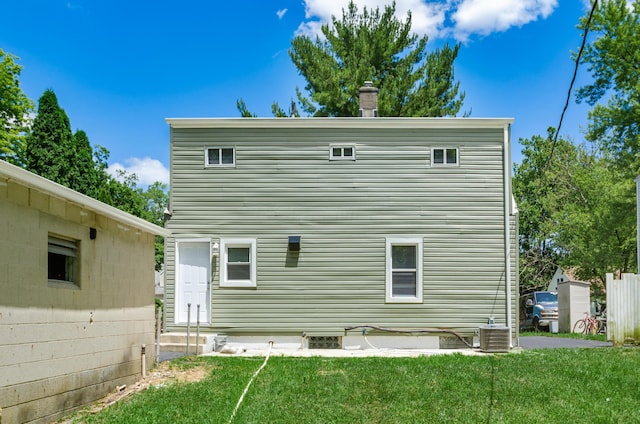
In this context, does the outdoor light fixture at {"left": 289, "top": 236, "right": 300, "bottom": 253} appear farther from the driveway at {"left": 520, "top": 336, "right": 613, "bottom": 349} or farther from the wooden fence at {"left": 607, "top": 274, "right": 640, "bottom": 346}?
the wooden fence at {"left": 607, "top": 274, "right": 640, "bottom": 346}

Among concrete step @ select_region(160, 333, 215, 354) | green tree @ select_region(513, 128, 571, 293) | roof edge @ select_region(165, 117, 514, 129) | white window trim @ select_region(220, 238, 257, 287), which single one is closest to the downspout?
roof edge @ select_region(165, 117, 514, 129)

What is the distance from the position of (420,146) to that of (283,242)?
142 inches

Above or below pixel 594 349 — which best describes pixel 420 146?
above

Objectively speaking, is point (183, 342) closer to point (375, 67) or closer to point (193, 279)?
point (193, 279)

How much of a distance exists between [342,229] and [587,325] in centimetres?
991

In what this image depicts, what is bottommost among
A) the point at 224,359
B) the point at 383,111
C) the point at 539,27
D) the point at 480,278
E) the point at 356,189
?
the point at 224,359

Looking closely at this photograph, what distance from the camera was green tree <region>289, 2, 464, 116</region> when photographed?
27781 mm

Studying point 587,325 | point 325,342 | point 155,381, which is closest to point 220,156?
point 325,342

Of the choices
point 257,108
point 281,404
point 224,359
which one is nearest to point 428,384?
point 281,404

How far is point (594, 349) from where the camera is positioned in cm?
1302

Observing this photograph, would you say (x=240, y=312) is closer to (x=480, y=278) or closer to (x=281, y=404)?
(x=480, y=278)

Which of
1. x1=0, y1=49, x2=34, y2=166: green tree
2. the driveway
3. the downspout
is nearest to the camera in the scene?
the driveway

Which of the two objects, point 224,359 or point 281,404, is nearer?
point 281,404

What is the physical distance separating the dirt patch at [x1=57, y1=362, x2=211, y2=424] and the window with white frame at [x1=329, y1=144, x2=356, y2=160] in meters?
5.70
